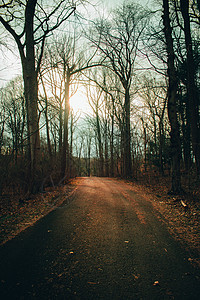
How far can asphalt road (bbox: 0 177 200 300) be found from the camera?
204cm

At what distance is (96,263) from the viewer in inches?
102

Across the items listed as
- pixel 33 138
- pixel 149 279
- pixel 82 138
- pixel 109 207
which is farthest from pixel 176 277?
pixel 82 138

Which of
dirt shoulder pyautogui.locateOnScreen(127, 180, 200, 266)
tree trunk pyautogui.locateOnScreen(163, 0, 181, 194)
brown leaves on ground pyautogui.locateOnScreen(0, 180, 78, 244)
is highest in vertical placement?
tree trunk pyautogui.locateOnScreen(163, 0, 181, 194)

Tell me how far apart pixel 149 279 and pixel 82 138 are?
43586 mm

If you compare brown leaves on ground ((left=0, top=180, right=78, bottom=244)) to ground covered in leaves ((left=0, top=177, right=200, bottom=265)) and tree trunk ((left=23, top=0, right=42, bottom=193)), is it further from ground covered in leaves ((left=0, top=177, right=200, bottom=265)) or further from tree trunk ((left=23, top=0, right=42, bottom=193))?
tree trunk ((left=23, top=0, right=42, bottom=193))

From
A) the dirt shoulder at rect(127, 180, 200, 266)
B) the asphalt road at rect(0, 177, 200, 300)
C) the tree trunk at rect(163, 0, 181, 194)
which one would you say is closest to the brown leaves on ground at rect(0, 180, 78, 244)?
the asphalt road at rect(0, 177, 200, 300)

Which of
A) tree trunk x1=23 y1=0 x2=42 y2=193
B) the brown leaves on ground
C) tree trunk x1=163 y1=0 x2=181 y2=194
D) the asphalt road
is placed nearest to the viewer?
the asphalt road

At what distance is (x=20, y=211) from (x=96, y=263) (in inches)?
137

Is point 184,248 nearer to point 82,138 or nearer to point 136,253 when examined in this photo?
point 136,253

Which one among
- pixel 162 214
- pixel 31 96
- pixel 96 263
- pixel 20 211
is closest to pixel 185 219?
pixel 162 214

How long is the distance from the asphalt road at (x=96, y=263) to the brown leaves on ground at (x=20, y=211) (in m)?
0.33

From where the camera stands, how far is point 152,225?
414 centimetres

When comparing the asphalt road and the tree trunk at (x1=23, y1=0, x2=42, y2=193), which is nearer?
the asphalt road

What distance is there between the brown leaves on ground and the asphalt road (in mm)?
332
